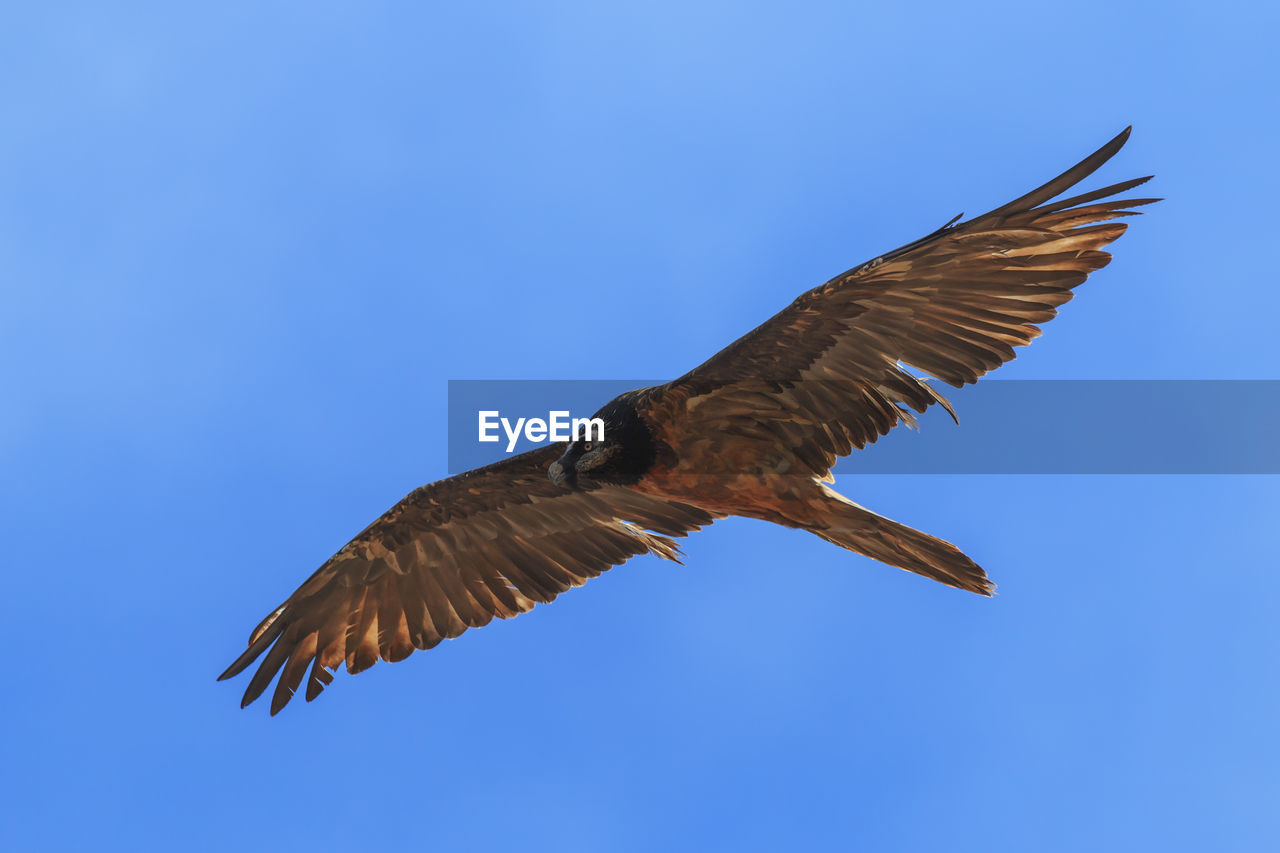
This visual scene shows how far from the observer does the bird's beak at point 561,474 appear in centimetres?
906

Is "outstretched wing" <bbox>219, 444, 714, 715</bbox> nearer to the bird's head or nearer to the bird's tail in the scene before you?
the bird's head

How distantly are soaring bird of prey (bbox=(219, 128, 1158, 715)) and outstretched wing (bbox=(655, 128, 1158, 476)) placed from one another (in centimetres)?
1

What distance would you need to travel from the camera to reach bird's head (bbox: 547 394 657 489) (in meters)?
8.83

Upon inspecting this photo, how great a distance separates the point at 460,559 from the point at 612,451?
7.04 feet

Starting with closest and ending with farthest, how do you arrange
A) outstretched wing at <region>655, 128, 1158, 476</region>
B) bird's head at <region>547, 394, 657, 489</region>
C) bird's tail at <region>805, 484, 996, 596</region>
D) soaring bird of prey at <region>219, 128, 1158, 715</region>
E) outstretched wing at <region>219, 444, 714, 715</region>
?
outstretched wing at <region>655, 128, 1158, 476</region> < soaring bird of prey at <region>219, 128, 1158, 715</region> < bird's tail at <region>805, 484, 996, 596</region> < bird's head at <region>547, 394, 657, 489</region> < outstretched wing at <region>219, 444, 714, 715</region>

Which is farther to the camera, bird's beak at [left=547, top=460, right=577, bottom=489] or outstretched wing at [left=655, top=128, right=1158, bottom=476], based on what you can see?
bird's beak at [left=547, top=460, right=577, bottom=489]

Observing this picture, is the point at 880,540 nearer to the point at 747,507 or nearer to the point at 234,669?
the point at 747,507

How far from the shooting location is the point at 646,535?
33.0 ft

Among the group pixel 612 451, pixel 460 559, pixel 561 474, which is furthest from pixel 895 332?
pixel 460 559

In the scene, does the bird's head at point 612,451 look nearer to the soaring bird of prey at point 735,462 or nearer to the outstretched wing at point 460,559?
the soaring bird of prey at point 735,462

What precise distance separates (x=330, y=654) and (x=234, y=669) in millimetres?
867

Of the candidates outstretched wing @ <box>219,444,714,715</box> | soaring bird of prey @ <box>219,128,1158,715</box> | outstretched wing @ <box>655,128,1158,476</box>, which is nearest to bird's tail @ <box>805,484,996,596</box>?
soaring bird of prey @ <box>219,128,1158,715</box>

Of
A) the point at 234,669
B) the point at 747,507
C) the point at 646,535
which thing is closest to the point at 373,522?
the point at 234,669

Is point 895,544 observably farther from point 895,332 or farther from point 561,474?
point 561,474
